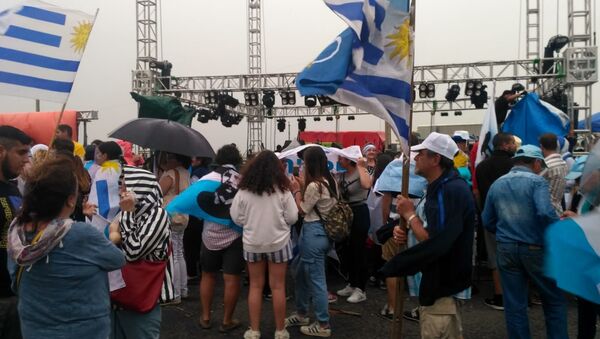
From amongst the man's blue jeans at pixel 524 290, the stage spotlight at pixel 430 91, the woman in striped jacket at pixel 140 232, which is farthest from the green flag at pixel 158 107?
the stage spotlight at pixel 430 91

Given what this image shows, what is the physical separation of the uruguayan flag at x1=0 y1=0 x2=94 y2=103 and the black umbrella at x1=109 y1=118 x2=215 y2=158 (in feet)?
3.87

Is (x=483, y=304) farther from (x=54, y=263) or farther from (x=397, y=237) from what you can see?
(x=54, y=263)

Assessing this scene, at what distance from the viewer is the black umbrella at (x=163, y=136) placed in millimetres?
4320

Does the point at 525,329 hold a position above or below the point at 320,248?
below

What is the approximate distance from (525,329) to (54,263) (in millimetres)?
3383

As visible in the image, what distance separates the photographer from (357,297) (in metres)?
5.85

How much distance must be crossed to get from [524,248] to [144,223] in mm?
2827

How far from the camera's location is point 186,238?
671 cm

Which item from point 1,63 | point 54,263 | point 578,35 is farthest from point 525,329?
point 578,35

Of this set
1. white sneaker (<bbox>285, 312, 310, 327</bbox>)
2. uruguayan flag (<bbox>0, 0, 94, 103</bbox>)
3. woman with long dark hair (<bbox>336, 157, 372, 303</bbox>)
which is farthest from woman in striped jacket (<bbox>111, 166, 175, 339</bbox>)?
woman with long dark hair (<bbox>336, 157, 372, 303</bbox>)

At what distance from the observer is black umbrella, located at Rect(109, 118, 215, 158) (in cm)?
432

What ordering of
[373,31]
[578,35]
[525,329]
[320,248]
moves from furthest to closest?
[578,35], [320,248], [525,329], [373,31]

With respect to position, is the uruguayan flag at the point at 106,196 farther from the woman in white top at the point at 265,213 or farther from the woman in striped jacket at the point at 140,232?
the woman in white top at the point at 265,213

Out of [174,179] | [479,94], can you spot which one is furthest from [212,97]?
[174,179]
